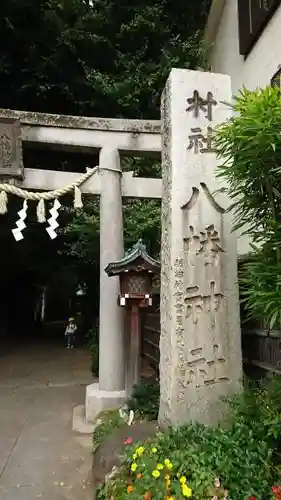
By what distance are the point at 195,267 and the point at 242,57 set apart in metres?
6.34

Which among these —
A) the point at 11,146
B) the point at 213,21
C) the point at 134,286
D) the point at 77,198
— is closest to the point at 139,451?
the point at 134,286

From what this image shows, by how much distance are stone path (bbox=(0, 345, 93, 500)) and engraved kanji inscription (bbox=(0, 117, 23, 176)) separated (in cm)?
408

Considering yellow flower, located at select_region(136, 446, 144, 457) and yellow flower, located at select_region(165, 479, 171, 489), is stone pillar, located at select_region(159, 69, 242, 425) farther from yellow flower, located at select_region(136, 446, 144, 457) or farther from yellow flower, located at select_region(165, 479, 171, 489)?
yellow flower, located at select_region(165, 479, 171, 489)

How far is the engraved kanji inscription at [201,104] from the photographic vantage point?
518cm

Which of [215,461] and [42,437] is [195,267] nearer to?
[215,461]

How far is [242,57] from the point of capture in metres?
9.48

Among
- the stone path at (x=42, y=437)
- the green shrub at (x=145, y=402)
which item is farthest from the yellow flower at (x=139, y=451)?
the green shrub at (x=145, y=402)

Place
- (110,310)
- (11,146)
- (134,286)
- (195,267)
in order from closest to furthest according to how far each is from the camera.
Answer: (195,267) → (134,286) → (11,146) → (110,310)

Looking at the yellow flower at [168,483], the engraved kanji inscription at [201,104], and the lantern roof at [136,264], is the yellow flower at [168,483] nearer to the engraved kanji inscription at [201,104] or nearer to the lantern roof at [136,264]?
the lantern roof at [136,264]

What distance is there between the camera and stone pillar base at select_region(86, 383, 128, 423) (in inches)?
282

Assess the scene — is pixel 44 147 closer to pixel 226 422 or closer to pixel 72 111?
pixel 226 422

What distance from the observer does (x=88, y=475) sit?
525cm

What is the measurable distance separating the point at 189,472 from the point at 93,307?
638 inches

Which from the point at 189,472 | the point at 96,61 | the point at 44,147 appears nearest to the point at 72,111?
the point at 96,61
